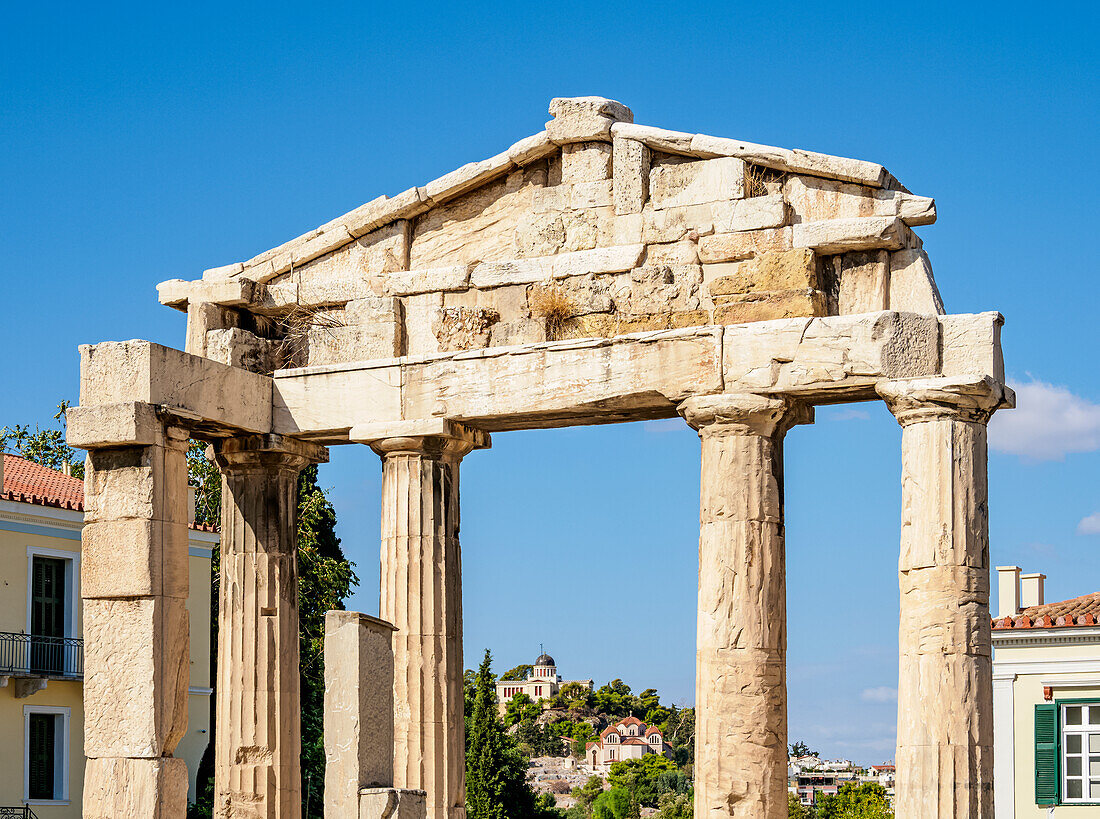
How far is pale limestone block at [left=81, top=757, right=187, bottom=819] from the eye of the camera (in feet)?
48.8

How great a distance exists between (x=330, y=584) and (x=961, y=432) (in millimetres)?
22378

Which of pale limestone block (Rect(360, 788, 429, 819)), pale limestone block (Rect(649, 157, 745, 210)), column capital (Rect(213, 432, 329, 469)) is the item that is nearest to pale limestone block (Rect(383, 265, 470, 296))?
column capital (Rect(213, 432, 329, 469))

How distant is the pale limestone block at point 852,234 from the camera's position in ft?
48.3

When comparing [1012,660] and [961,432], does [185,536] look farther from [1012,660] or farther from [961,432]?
[1012,660]

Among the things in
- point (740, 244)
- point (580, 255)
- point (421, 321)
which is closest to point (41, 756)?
point (421, 321)

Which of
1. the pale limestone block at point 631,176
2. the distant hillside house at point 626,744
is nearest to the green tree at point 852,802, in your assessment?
the pale limestone block at point 631,176

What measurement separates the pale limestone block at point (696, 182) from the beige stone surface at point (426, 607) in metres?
3.15

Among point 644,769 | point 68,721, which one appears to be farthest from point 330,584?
point 644,769

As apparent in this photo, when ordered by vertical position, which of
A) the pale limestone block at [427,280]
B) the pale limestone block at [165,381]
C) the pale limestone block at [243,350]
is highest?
the pale limestone block at [427,280]

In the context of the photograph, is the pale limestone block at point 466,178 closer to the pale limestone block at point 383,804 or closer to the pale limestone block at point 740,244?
the pale limestone block at point 740,244

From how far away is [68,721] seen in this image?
27.3 meters

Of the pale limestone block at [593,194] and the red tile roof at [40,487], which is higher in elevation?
the pale limestone block at [593,194]

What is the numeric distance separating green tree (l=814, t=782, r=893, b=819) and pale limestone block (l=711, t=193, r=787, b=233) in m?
28.2

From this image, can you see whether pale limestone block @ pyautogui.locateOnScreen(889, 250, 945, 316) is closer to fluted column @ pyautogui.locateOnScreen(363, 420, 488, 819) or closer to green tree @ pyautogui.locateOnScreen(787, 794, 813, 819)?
fluted column @ pyautogui.locateOnScreen(363, 420, 488, 819)
